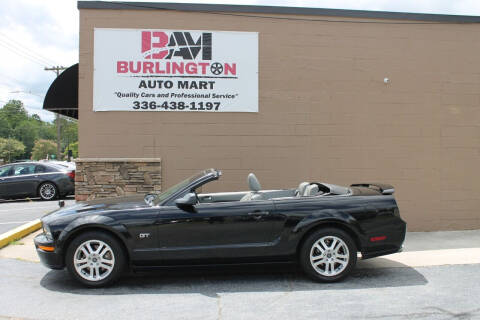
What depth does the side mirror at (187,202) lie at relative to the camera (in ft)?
15.8

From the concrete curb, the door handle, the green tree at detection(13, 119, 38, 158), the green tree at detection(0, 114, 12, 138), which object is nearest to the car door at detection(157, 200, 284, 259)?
the door handle

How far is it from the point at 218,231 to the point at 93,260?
148 centimetres

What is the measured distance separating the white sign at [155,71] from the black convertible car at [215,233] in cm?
298

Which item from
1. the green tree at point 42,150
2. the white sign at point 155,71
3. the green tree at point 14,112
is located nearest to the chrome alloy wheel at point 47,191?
the white sign at point 155,71

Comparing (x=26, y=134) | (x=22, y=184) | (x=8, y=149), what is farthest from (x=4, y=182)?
(x=26, y=134)

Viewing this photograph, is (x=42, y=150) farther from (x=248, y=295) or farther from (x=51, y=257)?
(x=248, y=295)

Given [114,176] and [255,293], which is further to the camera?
[114,176]

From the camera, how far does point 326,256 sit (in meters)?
5.04

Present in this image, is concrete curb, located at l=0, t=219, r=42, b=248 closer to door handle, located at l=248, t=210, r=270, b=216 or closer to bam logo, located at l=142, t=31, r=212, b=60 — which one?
bam logo, located at l=142, t=31, r=212, b=60

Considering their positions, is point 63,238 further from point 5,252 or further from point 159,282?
point 5,252

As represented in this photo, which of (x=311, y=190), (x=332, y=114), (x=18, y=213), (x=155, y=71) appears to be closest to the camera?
(x=311, y=190)

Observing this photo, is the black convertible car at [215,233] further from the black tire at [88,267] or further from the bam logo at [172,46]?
the bam logo at [172,46]

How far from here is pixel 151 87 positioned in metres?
7.77

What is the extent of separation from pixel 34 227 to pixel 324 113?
5.94m
